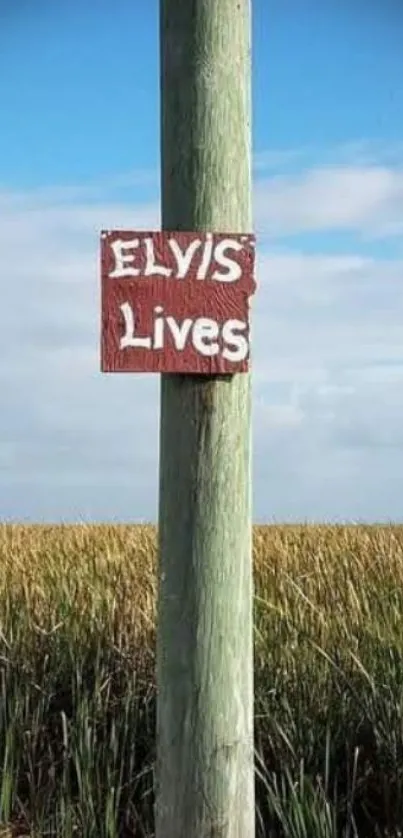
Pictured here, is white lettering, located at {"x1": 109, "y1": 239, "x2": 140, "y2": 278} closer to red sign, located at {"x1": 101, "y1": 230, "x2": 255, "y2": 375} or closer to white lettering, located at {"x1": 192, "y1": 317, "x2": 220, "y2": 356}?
red sign, located at {"x1": 101, "y1": 230, "x2": 255, "y2": 375}

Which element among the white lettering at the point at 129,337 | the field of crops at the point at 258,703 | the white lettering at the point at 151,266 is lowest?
the field of crops at the point at 258,703

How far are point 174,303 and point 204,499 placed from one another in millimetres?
339

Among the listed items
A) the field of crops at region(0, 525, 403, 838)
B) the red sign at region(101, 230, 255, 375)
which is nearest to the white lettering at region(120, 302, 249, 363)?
the red sign at region(101, 230, 255, 375)

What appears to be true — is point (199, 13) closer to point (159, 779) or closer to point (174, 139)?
point (174, 139)

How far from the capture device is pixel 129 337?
2307 mm

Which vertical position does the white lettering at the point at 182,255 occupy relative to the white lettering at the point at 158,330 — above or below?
above

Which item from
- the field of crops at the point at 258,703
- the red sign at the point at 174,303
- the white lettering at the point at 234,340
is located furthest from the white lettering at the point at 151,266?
the field of crops at the point at 258,703

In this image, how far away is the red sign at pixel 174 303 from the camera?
7.57 ft

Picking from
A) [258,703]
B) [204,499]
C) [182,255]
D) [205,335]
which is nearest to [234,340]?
[205,335]

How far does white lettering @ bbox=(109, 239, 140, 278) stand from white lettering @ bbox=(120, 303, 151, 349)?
0.19 ft

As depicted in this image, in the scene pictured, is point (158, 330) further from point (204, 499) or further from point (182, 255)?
point (204, 499)

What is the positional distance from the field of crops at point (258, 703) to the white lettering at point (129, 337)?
1.16 meters

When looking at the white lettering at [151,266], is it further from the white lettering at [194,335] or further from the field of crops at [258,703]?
the field of crops at [258,703]

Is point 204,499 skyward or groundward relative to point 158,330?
groundward
